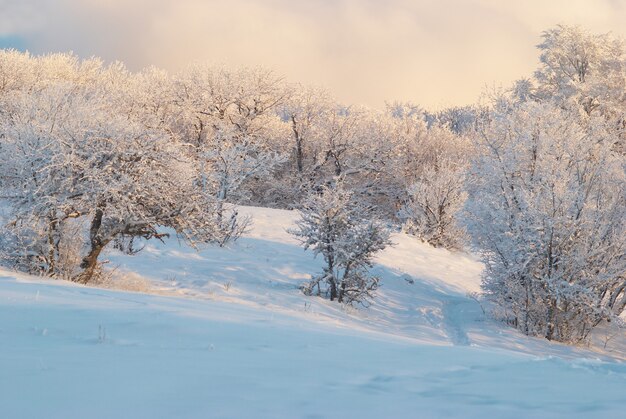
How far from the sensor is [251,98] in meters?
37.1

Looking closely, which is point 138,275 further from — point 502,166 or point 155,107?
point 155,107

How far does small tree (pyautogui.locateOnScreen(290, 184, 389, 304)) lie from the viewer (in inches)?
546

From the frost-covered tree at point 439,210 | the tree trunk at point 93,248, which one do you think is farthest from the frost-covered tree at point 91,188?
the frost-covered tree at point 439,210

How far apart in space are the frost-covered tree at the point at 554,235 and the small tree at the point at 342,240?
9.46 feet

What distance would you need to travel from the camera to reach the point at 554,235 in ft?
40.9

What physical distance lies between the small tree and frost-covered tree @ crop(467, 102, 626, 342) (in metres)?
2.88

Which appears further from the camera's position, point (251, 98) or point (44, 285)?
point (251, 98)

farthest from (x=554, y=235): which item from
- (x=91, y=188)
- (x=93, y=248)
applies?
(x=93, y=248)

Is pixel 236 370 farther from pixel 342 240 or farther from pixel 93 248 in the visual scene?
pixel 342 240

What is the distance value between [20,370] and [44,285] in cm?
463

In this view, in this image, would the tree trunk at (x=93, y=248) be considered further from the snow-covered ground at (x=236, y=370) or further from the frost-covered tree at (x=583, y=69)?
the frost-covered tree at (x=583, y=69)

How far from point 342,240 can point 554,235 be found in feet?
15.7

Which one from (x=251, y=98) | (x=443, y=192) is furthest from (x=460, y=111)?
(x=443, y=192)

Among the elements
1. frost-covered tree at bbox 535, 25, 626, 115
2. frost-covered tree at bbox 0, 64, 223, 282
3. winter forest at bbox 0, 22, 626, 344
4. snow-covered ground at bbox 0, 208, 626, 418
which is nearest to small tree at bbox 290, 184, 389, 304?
winter forest at bbox 0, 22, 626, 344
